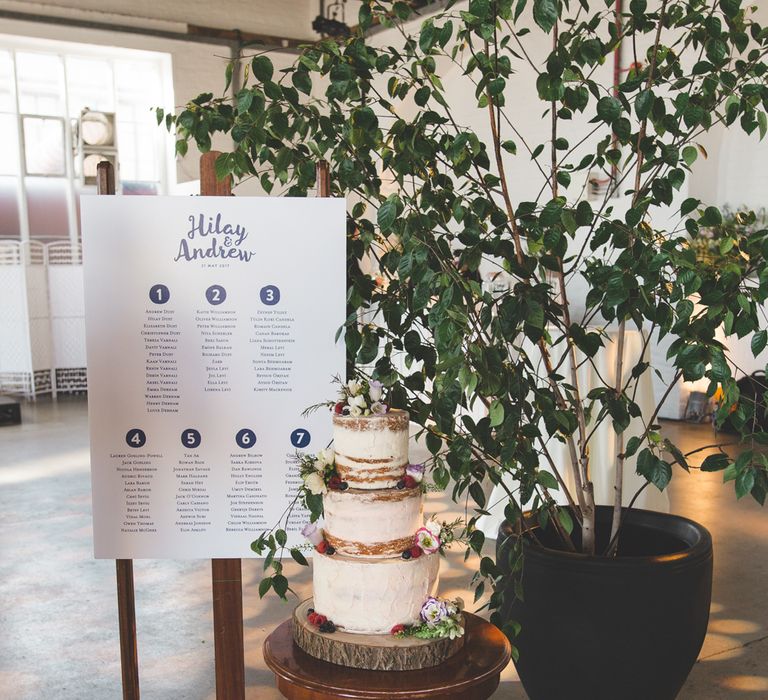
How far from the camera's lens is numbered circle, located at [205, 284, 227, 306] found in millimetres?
1972

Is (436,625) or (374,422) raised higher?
(374,422)

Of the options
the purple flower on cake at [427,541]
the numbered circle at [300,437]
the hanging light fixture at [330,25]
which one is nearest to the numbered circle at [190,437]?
the numbered circle at [300,437]

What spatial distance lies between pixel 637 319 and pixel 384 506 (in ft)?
2.30

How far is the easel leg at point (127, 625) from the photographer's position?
2023mm

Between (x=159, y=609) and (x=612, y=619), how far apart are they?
82.3 inches

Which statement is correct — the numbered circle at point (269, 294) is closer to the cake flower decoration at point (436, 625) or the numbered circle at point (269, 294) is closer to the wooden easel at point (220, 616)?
the wooden easel at point (220, 616)

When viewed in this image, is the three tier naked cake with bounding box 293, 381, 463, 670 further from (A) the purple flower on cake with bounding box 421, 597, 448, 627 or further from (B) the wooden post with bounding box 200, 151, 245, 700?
(B) the wooden post with bounding box 200, 151, 245, 700

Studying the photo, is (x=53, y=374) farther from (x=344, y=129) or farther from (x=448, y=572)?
(x=344, y=129)

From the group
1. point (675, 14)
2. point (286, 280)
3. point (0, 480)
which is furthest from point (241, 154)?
point (0, 480)

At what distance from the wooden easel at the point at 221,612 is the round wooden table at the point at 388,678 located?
0.74 ft

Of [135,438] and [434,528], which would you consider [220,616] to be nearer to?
[135,438]

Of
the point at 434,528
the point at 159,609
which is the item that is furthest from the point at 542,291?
the point at 159,609

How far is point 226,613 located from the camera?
2033 mm

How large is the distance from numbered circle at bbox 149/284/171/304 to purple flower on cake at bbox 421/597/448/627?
0.85 m
